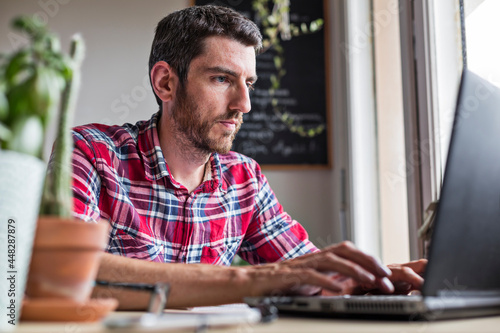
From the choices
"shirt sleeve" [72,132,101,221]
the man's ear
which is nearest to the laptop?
"shirt sleeve" [72,132,101,221]

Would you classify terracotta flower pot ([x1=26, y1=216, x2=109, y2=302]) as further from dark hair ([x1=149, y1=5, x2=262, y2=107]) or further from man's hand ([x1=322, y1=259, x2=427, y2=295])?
dark hair ([x1=149, y1=5, x2=262, y2=107])

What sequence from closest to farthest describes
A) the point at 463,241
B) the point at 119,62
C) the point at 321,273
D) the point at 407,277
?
the point at 463,241, the point at 321,273, the point at 407,277, the point at 119,62

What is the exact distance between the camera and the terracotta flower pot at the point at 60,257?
49 cm

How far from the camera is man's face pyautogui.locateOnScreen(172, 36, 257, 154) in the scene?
1445mm

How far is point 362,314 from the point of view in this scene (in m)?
0.63

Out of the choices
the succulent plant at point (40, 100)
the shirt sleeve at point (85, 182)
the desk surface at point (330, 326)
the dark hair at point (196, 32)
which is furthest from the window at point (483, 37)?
the succulent plant at point (40, 100)

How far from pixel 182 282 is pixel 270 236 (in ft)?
2.20

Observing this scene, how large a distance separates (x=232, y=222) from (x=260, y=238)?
10 centimetres

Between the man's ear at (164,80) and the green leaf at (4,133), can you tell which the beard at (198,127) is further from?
the green leaf at (4,133)

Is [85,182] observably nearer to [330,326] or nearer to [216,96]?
[216,96]

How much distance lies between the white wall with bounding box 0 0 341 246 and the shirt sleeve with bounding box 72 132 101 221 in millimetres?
1122

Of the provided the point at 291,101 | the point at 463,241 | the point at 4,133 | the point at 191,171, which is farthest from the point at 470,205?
the point at 291,101

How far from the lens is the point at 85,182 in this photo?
3.66ft

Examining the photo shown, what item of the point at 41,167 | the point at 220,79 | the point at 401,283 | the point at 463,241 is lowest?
Answer: the point at 401,283
